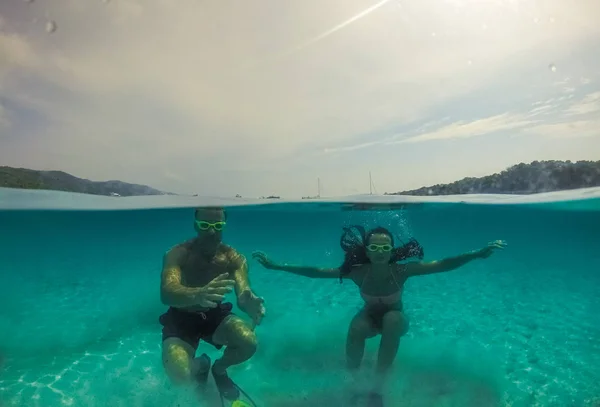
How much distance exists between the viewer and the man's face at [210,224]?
200 inches

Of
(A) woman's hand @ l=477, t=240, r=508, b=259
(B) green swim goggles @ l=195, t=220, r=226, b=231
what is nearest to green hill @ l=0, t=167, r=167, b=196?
(B) green swim goggles @ l=195, t=220, r=226, b=231

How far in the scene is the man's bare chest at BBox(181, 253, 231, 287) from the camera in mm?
5242

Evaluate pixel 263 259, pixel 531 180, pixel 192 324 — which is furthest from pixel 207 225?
pixel 531 180

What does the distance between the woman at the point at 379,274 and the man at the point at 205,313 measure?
705 mm

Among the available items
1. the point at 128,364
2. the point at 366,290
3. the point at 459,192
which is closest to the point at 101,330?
the point at 128,364

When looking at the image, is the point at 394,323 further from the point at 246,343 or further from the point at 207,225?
the point at 207,225

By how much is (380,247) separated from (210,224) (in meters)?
2.67

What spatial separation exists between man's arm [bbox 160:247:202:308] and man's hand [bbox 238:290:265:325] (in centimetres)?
70

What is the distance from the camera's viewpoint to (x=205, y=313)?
5008mm

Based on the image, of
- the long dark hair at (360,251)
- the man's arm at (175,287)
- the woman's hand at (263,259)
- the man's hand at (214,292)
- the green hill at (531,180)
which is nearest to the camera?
the man's hand at (214,292)

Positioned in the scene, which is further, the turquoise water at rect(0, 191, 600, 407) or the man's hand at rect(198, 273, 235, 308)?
the turquoise water at rect(0, 191, 600, 407)

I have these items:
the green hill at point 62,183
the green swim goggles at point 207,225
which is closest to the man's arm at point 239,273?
Answer: the green swim goggles at point 207,225

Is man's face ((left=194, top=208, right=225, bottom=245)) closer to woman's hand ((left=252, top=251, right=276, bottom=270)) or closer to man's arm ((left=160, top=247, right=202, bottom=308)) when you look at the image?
man's arm ((left=160, top=247, right=202, bottom=308))

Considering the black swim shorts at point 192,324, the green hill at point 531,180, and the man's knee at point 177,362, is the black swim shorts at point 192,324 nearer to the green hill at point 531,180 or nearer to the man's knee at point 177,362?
the man's knee at point 177,362
